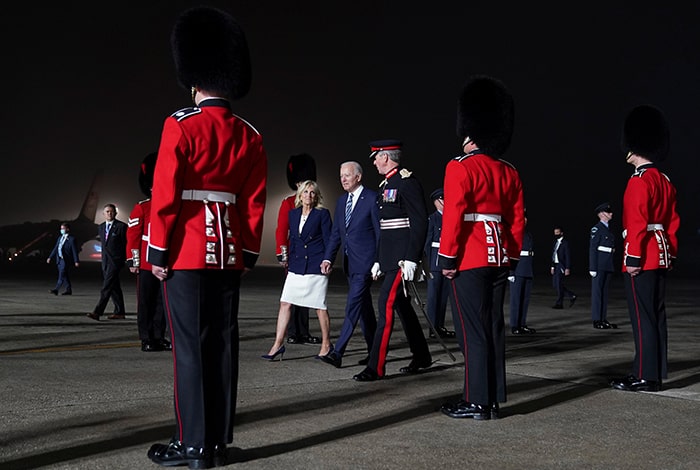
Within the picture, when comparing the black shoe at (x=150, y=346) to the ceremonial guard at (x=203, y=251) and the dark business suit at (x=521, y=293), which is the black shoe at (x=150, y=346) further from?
the dark business suit at (x=521, y=293)

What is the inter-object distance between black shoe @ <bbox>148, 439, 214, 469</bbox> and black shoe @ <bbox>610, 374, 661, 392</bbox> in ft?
12.6

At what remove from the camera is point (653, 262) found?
6.71 m

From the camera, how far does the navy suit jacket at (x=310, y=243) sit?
26.6 feet

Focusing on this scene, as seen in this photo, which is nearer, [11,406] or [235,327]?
[235,327]

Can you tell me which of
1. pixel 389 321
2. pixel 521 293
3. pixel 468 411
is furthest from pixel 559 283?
pixel 468 411

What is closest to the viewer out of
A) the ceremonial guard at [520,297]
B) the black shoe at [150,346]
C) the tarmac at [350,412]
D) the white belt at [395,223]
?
the tarmac at [350,412]

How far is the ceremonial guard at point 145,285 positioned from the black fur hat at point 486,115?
155 inches

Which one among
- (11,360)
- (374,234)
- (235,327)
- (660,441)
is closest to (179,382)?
(235,327)

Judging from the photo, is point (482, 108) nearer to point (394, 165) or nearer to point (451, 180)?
point (451, 180)

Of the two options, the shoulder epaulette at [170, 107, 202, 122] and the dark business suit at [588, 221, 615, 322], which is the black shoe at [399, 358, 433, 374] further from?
the dark business suit at [588, 221, 615, 322]

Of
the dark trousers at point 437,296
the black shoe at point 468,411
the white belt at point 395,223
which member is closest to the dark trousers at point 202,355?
the black shoe at point 468,411

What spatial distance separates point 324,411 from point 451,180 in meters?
1.74

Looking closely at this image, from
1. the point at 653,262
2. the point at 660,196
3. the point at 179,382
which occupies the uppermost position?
the point at 660,196

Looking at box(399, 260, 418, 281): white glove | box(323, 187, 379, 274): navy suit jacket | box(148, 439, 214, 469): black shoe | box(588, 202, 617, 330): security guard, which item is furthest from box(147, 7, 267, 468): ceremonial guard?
box(588, 202, 617, 330): security guard
